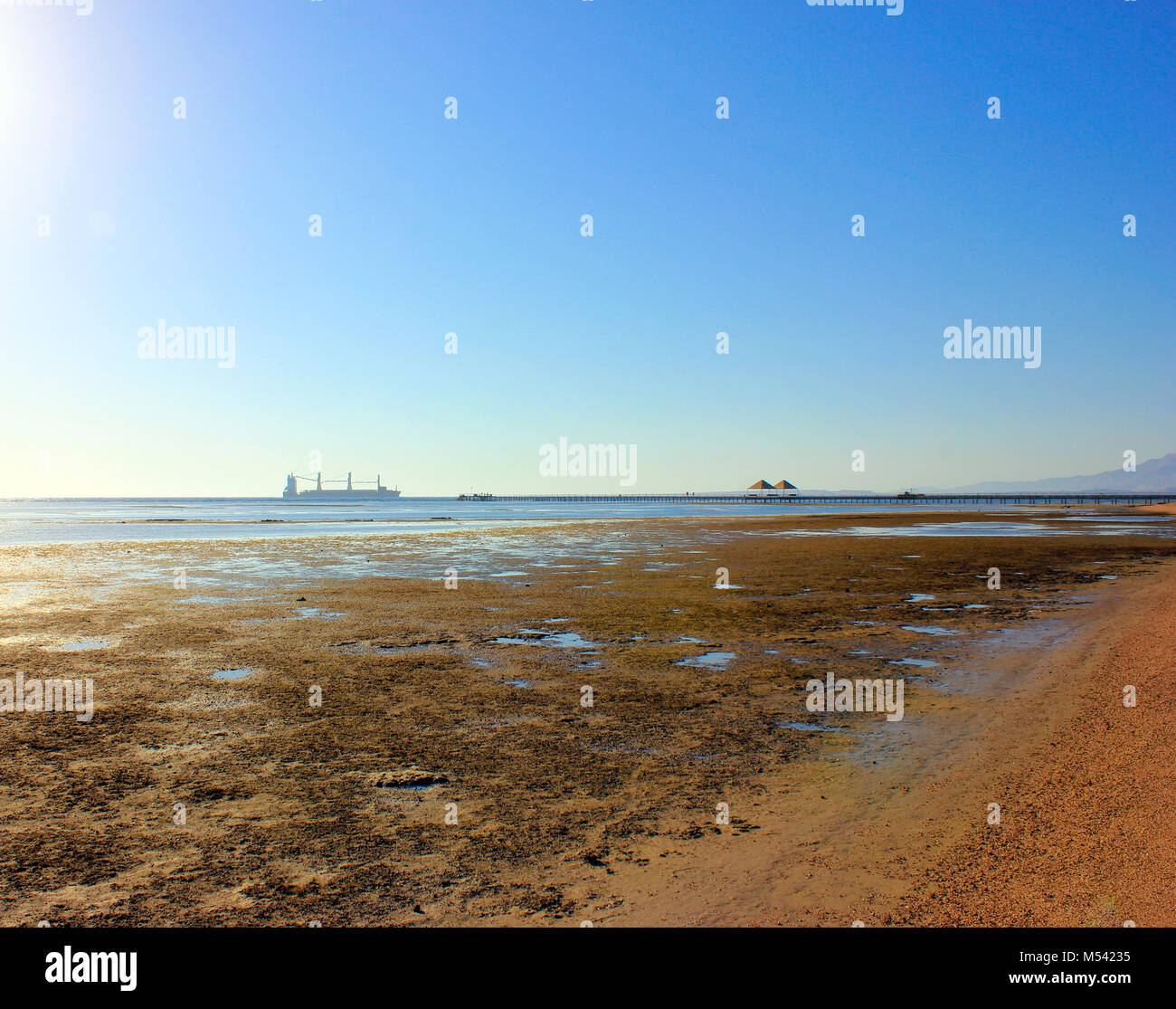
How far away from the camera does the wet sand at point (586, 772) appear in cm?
390

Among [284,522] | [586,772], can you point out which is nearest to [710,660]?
[586,772]

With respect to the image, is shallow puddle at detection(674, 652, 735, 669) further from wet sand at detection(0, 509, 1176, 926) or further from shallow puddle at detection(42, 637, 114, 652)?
shallow puddle at detection(42, 637, 114, 652)

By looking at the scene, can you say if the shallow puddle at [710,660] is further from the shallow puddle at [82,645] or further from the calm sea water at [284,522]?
the calm sea water at [284,522]

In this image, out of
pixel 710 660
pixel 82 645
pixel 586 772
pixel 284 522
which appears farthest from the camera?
pixel 284 522

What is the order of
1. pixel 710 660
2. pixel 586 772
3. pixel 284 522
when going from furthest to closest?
pixel 284 522, pixel 710 660, pixel 586 772

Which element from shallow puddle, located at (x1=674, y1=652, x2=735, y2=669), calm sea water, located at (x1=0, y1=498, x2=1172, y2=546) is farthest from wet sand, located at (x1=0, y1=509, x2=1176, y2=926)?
calm sea water, located at (x1=0, y1=498, x2=1172, y2=546)

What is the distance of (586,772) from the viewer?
582 centimetres

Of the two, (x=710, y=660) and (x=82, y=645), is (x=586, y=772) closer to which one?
(x=710, y=660)

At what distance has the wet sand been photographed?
3.90 meters
